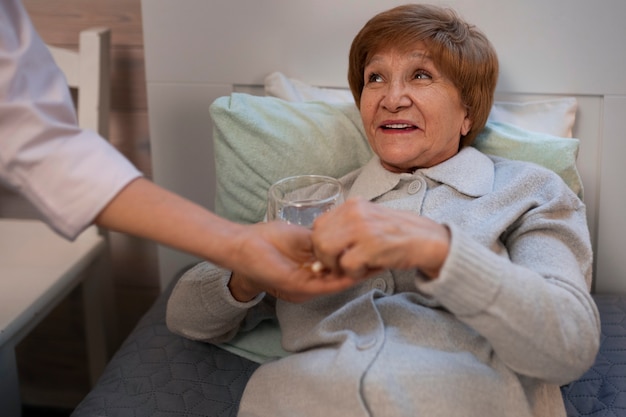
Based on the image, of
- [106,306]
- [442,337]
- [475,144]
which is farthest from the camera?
[106,306]

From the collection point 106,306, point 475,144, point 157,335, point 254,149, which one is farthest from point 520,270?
point 106,306

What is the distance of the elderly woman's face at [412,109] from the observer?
1156 millimetres

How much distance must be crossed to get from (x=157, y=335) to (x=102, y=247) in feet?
1.29

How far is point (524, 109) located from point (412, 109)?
365mm

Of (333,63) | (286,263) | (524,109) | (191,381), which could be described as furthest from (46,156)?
(524,109)

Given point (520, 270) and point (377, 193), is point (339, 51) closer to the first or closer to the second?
point (377, 193)

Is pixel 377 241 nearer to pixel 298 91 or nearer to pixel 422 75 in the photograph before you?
pixel 422 75

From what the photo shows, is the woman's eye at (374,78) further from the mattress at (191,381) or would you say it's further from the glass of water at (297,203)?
the mattress at (191,381)

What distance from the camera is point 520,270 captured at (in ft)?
2.90

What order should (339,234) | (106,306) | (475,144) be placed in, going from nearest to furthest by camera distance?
(339,234) < (475,144) < (106,306)

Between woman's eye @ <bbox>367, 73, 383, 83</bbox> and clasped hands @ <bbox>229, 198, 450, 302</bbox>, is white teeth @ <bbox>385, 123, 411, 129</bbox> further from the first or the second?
clasped hands @ <bbox>229, 198, 450, 302</bbox>

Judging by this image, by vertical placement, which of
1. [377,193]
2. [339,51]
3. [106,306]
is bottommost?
[106,306]

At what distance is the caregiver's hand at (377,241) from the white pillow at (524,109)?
1.87 feet

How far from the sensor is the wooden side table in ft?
4.35
